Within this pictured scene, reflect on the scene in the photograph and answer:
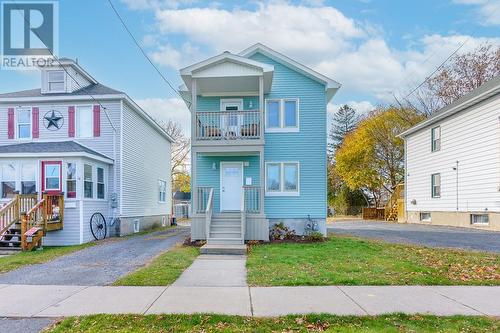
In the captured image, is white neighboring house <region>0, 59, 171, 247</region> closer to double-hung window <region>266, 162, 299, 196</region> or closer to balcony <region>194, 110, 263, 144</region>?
balcony <region>194, 110, 263, 144</region>

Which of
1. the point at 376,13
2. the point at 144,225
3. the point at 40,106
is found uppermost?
the point at 376,13

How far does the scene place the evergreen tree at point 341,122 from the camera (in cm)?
5303

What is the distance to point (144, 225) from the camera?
2039 cm

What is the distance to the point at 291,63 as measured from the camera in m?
15.0

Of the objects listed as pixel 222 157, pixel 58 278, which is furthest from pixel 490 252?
pixel 58 278

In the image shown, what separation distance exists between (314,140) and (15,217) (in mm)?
11285

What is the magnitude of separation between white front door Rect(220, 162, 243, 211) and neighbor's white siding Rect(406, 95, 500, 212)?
10.7 metres

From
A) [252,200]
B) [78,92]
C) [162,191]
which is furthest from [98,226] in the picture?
[162,191]

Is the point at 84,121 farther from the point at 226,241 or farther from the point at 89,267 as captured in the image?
the point at 89,267

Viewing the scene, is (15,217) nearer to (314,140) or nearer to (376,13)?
(314,140)

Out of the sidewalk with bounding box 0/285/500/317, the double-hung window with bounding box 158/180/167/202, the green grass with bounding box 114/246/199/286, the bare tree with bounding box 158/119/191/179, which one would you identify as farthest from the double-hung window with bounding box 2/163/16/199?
the bare tree with bounding box 158/119/191/179

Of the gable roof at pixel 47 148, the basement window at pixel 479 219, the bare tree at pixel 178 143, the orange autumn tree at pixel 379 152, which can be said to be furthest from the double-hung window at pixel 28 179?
the bare tree at pixel 178 143

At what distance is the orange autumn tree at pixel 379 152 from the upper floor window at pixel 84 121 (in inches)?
848

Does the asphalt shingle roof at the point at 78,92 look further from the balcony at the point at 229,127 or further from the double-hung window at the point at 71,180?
the balcony at the point at 229,127
